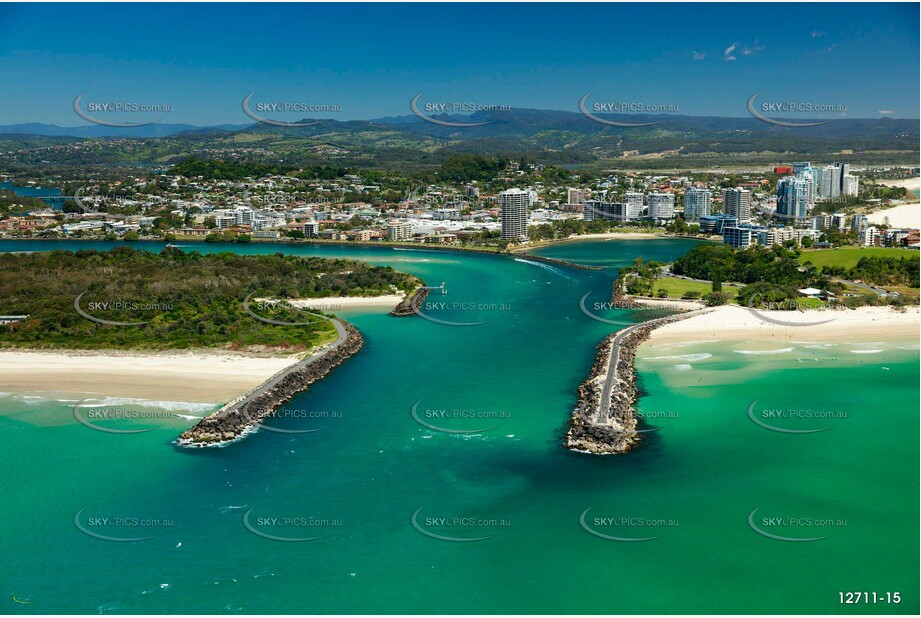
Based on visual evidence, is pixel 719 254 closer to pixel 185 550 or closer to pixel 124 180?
pixel 185 550

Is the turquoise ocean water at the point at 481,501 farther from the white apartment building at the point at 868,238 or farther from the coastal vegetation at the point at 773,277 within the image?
the white apartment building at the point at 868,238

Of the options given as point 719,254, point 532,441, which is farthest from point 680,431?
point 719,254

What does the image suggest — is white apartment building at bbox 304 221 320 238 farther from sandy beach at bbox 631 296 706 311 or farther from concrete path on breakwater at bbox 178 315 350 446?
concrete path on breakwater at bbox 178 315 350 446

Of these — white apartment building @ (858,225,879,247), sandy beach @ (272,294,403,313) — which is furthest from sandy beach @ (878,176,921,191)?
sandy beach @ (272,294,403,313)

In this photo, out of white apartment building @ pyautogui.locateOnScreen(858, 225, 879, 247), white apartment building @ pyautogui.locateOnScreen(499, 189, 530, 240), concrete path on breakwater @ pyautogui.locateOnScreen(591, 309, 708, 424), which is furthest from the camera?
white apartment building @ pyautogui.locateOnScreen(499, 189, 530, 240)

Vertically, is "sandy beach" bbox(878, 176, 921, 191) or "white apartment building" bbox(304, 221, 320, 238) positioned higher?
"sandy beach" bbox(878, 176, 921, 191)

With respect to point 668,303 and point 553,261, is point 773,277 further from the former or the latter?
point 553,261
